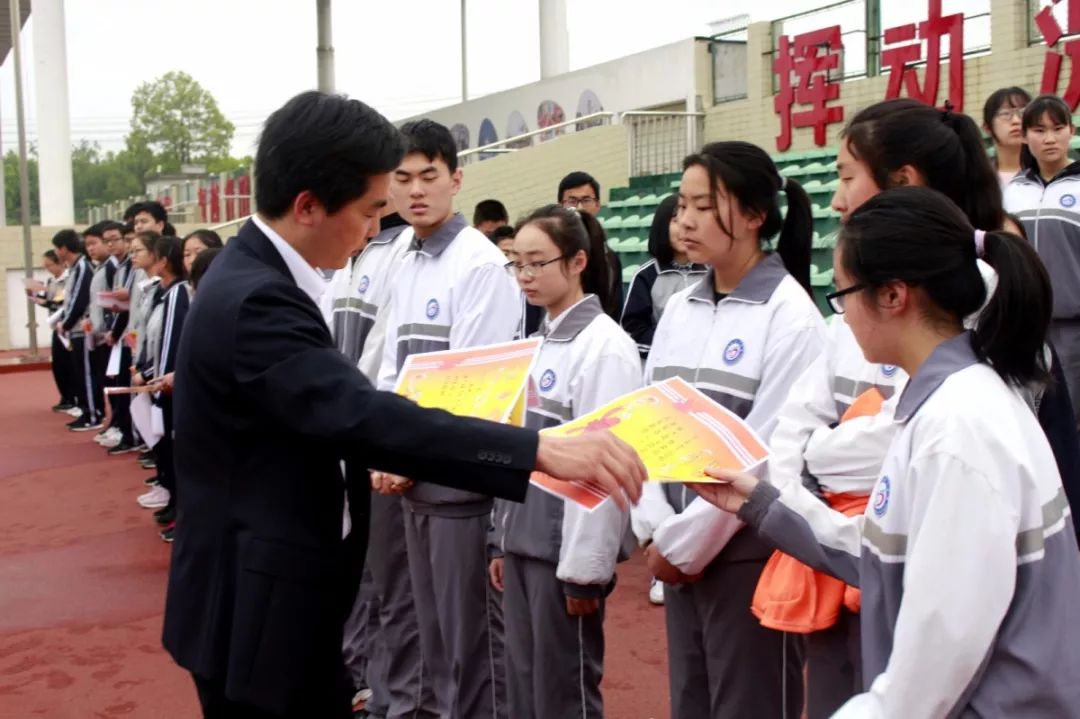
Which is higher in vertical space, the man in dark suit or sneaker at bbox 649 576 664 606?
the man in dark suit

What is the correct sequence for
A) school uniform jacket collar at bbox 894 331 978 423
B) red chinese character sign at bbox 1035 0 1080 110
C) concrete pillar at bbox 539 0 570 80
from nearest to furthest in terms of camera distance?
school uniform jacket collar at bbox 894 331 978 423 → red chinese character sign at bbox 1035 0 1080 110 → concrete pillar at bbox 539 0 570 80

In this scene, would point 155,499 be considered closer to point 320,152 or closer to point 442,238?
point 442,238

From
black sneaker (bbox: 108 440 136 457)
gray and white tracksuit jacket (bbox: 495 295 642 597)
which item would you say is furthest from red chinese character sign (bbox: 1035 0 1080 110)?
black sneaker (bbox: 108 440 136 457)

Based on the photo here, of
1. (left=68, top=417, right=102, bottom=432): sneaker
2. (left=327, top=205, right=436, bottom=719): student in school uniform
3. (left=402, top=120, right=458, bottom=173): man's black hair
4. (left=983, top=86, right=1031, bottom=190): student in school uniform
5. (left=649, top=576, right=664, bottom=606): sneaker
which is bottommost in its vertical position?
(left=68, top=417, right=102, bottom=432): sneaker

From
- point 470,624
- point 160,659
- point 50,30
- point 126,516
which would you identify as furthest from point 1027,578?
point 50,30

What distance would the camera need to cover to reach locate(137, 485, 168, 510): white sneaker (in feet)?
29.0

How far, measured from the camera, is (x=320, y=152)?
221 cm

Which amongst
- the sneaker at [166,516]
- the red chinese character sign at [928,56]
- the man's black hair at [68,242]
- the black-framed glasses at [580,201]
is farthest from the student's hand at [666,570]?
the man's black hair at [68,242]

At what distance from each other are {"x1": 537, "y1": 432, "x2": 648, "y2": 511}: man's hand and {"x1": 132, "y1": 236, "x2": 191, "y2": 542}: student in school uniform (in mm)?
5209

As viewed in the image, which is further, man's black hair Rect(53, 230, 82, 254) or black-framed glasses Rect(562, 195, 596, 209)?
man's black hair Rect(53, 230, 82, 254)

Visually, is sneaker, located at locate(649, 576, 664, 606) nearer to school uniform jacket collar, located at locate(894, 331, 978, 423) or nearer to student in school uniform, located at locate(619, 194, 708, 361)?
student in school uniform, located at locate(619, 194, 708, 361)

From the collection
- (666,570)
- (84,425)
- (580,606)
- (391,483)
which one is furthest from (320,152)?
(84,425)

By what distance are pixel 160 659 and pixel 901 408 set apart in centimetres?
435

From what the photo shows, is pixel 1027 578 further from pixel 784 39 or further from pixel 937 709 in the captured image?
pixel 784 39
